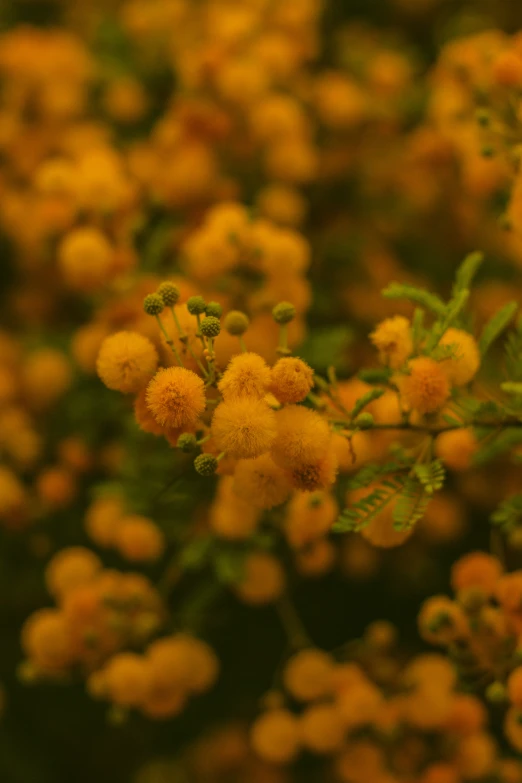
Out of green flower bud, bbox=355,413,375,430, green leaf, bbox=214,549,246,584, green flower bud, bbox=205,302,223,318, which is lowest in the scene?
green leaf, bbox=214,549,246,584

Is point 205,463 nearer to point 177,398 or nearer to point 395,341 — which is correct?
point 177,398


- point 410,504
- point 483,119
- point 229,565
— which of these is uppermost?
point 483,119

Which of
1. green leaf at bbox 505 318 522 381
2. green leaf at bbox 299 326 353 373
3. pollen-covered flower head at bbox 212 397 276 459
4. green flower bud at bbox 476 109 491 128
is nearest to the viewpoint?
pollen-covered flower head at bbox 212 397 276 459

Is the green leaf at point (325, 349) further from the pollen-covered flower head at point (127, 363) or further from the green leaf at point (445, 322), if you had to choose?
the pollen-covered flower head at point (127, 363)

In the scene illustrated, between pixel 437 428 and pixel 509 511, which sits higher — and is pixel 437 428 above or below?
above

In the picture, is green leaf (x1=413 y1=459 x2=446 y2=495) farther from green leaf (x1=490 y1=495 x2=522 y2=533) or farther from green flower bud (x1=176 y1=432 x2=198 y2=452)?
green flower bud (x1=176 y1=432 x2=198 y2=452)

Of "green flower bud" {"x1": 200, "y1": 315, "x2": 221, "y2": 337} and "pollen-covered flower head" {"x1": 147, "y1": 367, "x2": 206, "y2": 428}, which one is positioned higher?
"green flower bud" {"x1": 200, "y1": 315, "x2": 221, "y2": 337}

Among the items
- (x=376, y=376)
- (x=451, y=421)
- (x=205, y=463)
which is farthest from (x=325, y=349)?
(x=205, y=463)

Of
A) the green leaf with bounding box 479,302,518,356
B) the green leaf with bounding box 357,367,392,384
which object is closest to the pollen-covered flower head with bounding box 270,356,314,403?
the green leaf with bounding box 357,367,392,384
